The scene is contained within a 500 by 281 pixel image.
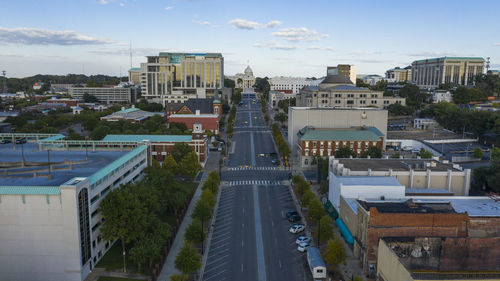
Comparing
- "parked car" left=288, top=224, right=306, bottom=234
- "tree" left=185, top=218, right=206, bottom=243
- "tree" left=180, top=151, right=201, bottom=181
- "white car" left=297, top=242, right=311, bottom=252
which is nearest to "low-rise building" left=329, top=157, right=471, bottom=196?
"parked car" left=288, top=224, right=306, bottom=234

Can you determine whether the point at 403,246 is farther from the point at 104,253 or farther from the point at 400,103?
the point at 400,103

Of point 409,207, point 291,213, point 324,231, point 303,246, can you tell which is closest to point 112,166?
point 303,246

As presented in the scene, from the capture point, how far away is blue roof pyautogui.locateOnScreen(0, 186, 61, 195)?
3500 centimetres

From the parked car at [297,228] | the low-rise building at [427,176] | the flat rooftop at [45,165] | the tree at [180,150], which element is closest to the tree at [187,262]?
the flat rooftop at [45,165]

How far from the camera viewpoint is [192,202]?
59500 millimetres

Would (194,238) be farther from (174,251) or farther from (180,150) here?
(180,150)

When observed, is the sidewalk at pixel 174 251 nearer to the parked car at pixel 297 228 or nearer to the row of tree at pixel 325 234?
the parked car at pixel 297 228

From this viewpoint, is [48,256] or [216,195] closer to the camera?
[48,256]

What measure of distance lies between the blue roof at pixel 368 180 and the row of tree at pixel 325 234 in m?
5.18

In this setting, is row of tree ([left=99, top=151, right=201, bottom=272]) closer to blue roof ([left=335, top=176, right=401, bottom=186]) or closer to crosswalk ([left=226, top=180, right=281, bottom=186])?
blue roof ([left=335, top=176, right=401, bottom=186])

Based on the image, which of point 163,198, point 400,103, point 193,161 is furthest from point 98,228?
point 400,103

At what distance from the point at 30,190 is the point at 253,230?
1033 inches

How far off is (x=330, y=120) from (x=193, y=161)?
41.1 meters

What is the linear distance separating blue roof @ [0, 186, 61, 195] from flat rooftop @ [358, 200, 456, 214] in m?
31.3
